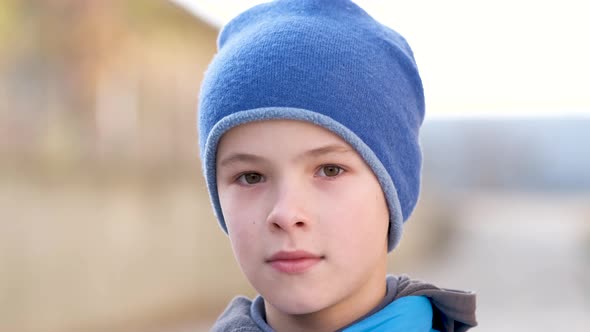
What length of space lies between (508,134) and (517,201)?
84.8 inches

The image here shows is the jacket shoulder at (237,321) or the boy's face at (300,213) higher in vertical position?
the boy's face at (300,213)

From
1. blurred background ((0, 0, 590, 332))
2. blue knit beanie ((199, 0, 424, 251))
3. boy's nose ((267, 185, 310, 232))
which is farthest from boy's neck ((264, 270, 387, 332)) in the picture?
blurred background ((0, 0, 590, 332))

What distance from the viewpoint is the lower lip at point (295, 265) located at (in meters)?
1.40

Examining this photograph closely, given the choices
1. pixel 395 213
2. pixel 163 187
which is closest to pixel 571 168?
pixel 163 187

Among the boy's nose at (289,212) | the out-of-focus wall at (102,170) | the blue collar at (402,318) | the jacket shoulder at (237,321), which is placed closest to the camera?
the boy's nose at (289,212)

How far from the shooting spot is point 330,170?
1.45m

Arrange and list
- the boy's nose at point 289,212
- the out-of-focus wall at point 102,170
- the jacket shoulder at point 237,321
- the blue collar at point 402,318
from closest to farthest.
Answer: the boy's nose at point 289,212 < the blue collar at point 402,318 < the jacket shoulder at point 237,321 < the out-of-focus wall at point 102,170

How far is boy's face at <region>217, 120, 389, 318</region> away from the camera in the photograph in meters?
1.40

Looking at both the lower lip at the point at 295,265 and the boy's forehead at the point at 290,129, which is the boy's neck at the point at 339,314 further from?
the boy's forehead at the point at 290,129

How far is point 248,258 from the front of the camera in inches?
57.4

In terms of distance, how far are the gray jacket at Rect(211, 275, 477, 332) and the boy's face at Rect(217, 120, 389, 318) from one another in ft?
0.48

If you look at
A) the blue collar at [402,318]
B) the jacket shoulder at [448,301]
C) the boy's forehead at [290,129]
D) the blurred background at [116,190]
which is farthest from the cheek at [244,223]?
the blurred background at [116,190]

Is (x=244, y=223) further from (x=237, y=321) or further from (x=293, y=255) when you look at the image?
(x=237, y=321)

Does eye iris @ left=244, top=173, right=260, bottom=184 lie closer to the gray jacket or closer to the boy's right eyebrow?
the boy's right eyebrow
